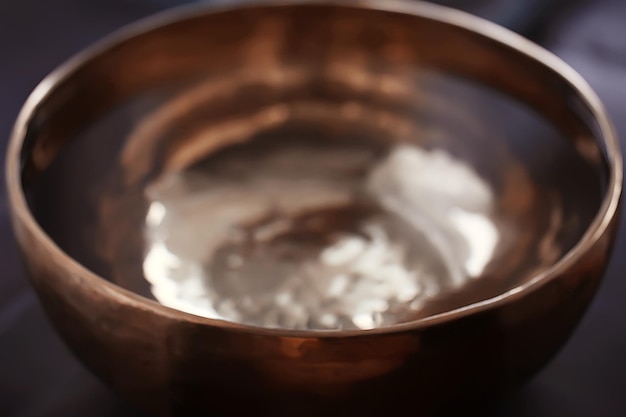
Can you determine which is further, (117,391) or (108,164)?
(108,164)

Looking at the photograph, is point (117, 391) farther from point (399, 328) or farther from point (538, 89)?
point (538, 89)

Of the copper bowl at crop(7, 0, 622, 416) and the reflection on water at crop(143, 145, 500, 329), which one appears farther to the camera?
the reflection on water at crop(143, 145, 500, 329)

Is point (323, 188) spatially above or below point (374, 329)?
above

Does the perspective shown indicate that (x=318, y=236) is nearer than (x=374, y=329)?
No

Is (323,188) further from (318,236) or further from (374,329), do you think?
(374,329)

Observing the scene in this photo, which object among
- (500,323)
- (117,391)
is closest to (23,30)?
(117,391)

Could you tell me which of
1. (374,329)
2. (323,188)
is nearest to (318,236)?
(323,188)

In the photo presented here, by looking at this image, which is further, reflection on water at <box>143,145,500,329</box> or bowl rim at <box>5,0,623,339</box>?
reflection on water at <box>143,145,500,329</box>
